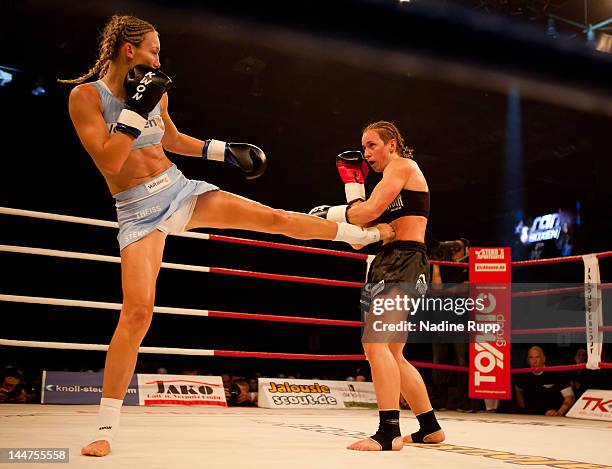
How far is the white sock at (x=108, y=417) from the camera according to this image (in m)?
1.83

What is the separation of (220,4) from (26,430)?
3939 mm

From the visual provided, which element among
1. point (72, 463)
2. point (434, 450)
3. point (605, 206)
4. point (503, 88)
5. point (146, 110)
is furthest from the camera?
point (605, 206)

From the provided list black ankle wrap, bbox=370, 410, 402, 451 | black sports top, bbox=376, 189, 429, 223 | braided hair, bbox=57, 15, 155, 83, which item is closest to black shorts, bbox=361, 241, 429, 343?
black sports top, bbox=376, 189, 429, 223

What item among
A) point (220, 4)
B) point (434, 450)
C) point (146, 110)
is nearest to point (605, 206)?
point (220, 4)

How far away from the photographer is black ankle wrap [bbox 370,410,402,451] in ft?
6.87

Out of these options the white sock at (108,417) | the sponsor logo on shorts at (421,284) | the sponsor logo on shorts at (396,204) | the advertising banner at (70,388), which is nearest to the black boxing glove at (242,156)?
the sponsor logo on shorts at (396,204)

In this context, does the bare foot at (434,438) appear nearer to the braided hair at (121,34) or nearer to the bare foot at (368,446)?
the bare foot at (368,446)

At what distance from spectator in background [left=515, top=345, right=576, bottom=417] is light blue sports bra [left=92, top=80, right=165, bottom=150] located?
373 cm

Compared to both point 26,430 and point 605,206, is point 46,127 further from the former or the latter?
point 605,206

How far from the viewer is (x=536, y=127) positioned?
785 cm

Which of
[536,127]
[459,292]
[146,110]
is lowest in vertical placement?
[459,292]

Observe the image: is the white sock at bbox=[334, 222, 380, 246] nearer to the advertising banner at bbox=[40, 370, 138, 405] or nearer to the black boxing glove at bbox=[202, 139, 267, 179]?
the black boxing glove at bbox=[202, 139, 267, 179]

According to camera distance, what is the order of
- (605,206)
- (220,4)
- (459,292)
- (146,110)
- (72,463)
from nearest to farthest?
(72,463) → (146,110) → (459,292) → (220,4) → (605,206)

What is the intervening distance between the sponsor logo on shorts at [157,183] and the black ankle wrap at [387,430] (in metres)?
0.96
